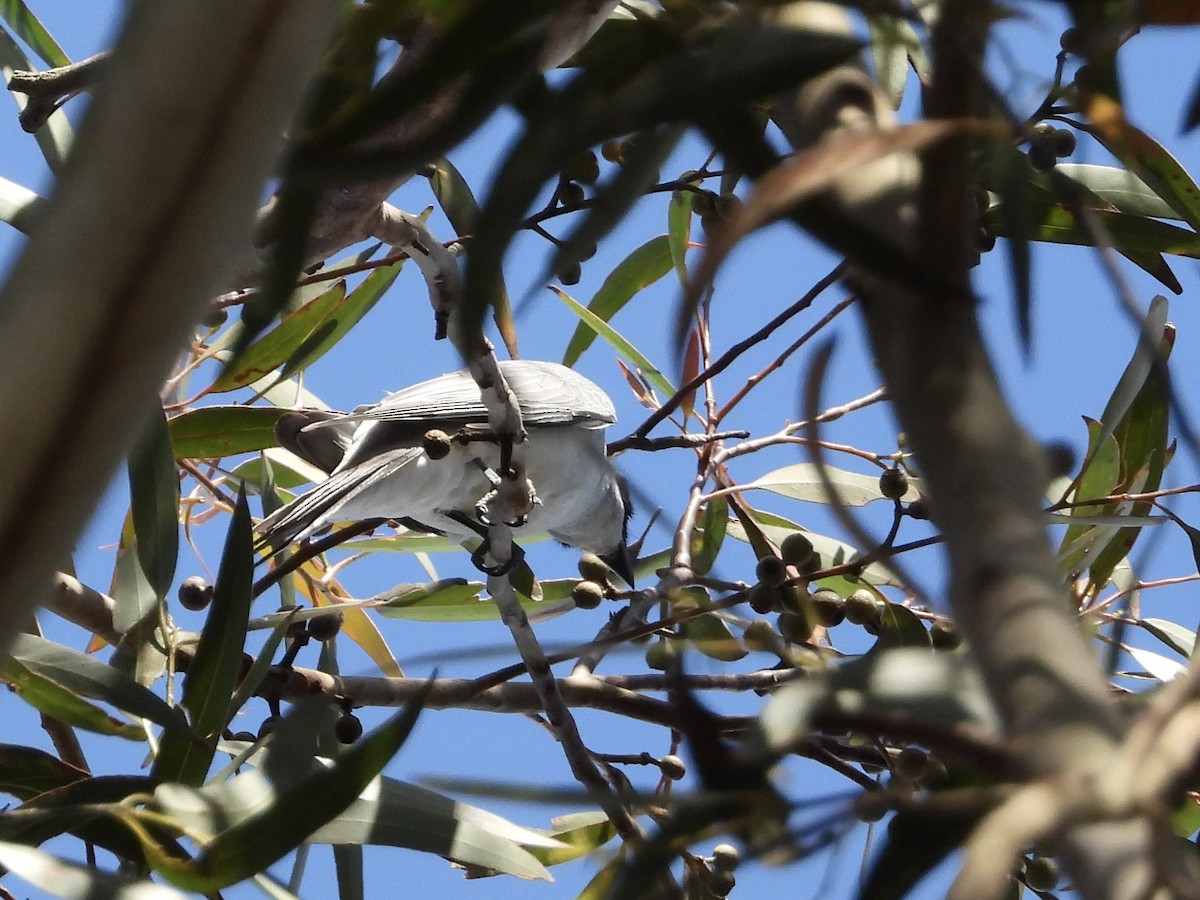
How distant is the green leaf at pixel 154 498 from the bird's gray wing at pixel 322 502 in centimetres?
35

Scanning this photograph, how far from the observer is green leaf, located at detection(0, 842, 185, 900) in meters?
0.95

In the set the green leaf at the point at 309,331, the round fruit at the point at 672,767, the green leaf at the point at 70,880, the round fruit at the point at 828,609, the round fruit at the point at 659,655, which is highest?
the green leaf at the point at 309,331

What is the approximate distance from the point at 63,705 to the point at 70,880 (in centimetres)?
52

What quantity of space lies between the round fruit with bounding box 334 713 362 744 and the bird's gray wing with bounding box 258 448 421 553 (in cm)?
39

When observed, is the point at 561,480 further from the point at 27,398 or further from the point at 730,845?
the point at 27,398

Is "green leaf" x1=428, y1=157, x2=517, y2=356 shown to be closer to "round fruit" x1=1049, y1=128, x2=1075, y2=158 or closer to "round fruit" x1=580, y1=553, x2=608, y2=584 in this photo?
"round fruit" x1=580, y1=553, x2=608, y2=584

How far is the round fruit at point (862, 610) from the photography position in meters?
1.64

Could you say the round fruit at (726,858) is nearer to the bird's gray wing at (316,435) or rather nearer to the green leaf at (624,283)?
the bird's gray wing at (316,435)

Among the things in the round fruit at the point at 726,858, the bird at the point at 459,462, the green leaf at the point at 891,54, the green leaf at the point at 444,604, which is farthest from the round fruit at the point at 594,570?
the green leaf at the point at 891,54

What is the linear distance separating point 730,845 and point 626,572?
1465 mm

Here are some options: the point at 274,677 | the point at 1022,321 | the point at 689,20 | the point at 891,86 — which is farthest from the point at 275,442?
the point at 1022,321

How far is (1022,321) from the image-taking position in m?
0.63

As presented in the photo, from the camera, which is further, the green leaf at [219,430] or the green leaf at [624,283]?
the green leaf at [624,283]

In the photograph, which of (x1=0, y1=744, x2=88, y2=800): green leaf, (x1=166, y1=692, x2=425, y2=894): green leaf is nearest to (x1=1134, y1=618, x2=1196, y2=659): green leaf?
(x1=166, y1=692, x2=425, y2=894): green leaf
